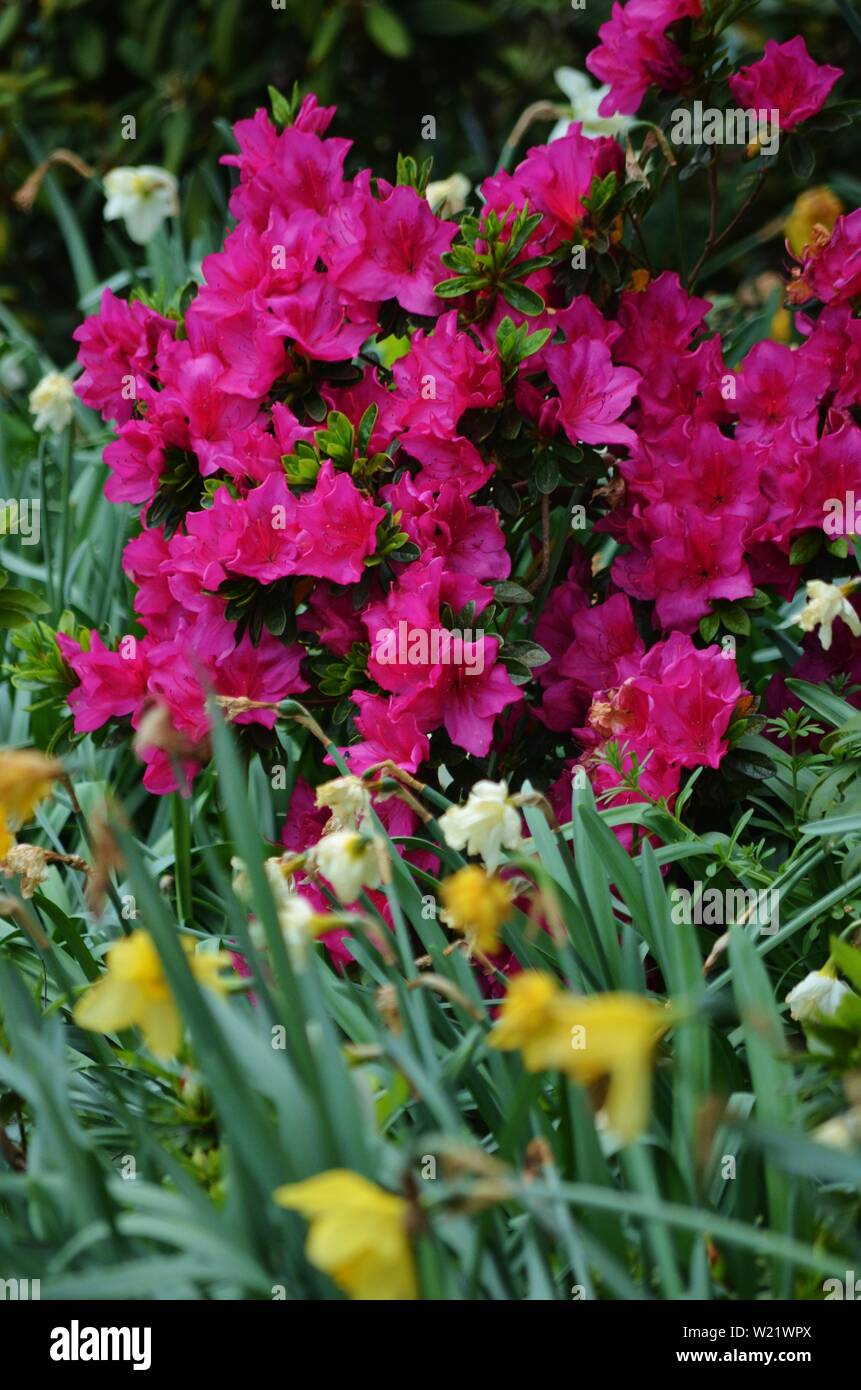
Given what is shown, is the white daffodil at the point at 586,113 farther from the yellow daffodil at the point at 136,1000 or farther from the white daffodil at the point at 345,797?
the yellow daffodil at the point at 136,1000

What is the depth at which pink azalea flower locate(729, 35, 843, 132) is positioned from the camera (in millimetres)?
1600

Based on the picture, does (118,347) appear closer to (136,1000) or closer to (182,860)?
(182,860)

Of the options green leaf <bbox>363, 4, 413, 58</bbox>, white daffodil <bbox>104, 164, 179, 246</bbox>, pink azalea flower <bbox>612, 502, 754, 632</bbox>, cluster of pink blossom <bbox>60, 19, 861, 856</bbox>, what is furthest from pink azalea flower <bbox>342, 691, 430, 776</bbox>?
green leaf <bbox>363, 4, 413, 58</bbox>

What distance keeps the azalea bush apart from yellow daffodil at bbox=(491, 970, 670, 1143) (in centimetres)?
17

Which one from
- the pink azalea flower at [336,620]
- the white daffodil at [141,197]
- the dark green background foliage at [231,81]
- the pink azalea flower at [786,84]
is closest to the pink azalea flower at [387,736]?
the pink azalea flower at [336,620]

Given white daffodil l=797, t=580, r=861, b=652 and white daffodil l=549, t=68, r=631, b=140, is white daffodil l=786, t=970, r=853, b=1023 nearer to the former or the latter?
white daffodil l=797, t=580, r=861, b=652

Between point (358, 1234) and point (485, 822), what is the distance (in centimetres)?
44

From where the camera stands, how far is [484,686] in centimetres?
141

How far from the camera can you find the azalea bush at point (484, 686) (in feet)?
3.43

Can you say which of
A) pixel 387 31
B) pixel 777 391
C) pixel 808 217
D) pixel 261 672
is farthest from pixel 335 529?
pixel 387 31

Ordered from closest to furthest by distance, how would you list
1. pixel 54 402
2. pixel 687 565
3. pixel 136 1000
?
pixel 136 1000
pixel 687 565
pixel 54 402

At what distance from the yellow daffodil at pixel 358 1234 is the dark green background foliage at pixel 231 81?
2.52m

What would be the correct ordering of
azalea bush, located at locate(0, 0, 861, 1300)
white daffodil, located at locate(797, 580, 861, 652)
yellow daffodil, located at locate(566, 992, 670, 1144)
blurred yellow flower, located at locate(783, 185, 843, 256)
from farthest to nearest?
blurred yellow flower, located at locate(783, 185, 843, 256), white daffodil, located at locate(797, 580, 861, 652), azalea bush, located at locate(0, 0, 861, 1300), yellow daffodil, located at locate(566, 992, 670, 1144)

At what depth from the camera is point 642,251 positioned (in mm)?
1677
